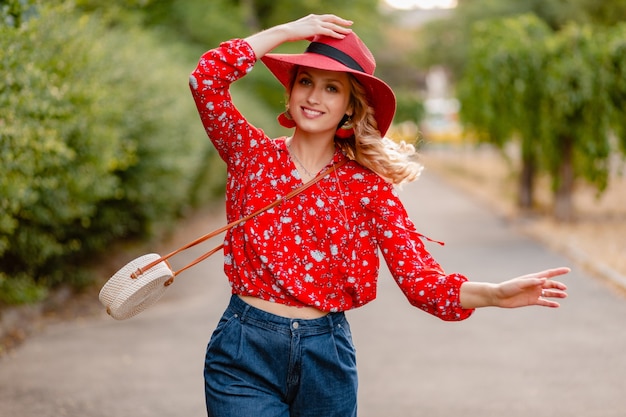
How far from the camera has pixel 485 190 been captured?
72.0ft

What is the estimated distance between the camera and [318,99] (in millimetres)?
2996

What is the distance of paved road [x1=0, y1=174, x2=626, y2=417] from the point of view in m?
5.45

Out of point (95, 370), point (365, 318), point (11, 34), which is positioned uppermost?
point (11, 34)

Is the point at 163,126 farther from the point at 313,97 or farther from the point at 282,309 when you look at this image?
the point at 282,309

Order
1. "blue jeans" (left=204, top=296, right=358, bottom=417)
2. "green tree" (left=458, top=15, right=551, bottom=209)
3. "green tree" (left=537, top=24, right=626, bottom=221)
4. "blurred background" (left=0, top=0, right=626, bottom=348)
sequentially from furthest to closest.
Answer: "green tree" (left=458, top=15, right=551, bottom=209) < "green tree" (left=537, top=24, right=626, bottom=221) < "blurred background" (left=0, top=0, right=626, bottom=348) < "blue jeans" (left=204, top=296, right=358, bottom=417)

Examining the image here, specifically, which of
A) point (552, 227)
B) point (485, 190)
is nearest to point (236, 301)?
point (552, 227)

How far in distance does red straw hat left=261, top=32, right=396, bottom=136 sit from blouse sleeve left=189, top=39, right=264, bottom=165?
0.16m

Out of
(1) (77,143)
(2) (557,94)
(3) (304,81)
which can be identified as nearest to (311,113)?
(3) (304,81)

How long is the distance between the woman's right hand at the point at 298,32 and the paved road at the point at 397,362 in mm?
2912

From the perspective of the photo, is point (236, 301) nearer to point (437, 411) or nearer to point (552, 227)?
point (437, 411)

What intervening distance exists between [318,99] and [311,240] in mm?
481

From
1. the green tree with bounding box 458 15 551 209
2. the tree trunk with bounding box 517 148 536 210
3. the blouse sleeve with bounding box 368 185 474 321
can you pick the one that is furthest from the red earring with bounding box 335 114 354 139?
the tree trunk with bounding box 517 148 536 210

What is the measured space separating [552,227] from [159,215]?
623 centimetres

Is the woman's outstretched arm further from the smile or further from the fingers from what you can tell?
the fingers
